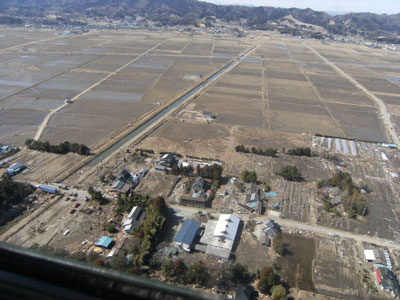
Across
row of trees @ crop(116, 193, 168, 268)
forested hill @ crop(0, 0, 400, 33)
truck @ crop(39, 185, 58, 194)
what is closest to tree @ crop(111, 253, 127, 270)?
row of trees @ crop(116, 193, 168, 268)

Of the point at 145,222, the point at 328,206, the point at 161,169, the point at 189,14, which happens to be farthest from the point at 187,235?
the point at 189,14

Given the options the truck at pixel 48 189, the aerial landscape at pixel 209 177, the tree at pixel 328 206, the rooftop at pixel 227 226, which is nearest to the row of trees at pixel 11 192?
the aerial landscape at pixel 209 177

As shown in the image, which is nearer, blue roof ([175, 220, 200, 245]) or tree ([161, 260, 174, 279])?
tree ([161, 260, 174, 279])

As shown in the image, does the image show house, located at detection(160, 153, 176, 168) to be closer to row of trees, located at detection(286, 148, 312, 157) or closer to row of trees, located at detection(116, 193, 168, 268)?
row of trees, located at detection(116, 193, 168, 268)

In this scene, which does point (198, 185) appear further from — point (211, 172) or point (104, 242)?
point (104, 242)

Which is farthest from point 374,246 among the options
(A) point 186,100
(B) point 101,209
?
(A) point 186,100

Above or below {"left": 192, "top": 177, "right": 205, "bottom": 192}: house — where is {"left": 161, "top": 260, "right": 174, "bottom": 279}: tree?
below
